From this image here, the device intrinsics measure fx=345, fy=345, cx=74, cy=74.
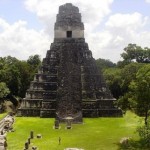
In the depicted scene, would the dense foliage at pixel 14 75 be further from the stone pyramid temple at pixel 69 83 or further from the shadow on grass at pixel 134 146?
the shadow on grass at pixel 134 146

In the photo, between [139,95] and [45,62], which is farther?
[45,62]

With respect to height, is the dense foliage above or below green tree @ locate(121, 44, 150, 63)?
below

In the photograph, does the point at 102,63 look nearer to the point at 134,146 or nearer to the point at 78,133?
the point at 78,133

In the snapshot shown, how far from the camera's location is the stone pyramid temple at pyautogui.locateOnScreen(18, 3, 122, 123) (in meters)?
38.2

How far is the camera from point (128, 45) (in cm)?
6894

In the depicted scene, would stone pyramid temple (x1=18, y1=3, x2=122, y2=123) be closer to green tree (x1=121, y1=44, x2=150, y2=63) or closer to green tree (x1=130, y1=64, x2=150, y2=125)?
Result: green tree (x1=130, y1=64, x2=150, y2=125)

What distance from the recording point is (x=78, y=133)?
2992 centimetres

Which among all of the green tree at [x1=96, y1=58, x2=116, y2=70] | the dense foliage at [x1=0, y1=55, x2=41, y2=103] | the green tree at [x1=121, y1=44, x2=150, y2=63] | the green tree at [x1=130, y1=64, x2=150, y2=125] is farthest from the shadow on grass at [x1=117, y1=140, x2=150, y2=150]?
the green tree at [x1=96, y1=58, x2=116, y2=70]

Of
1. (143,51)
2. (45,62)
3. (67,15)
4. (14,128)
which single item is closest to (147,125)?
(14,128)

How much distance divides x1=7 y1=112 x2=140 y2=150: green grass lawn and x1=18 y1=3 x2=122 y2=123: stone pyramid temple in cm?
156

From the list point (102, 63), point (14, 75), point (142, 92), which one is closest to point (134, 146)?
point (142, 92)

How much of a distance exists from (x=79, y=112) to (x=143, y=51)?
33990 millimetres

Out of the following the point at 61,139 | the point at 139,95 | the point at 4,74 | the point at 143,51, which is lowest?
the point at 61,139

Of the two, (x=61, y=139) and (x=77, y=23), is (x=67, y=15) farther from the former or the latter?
(x=61, y=139)
